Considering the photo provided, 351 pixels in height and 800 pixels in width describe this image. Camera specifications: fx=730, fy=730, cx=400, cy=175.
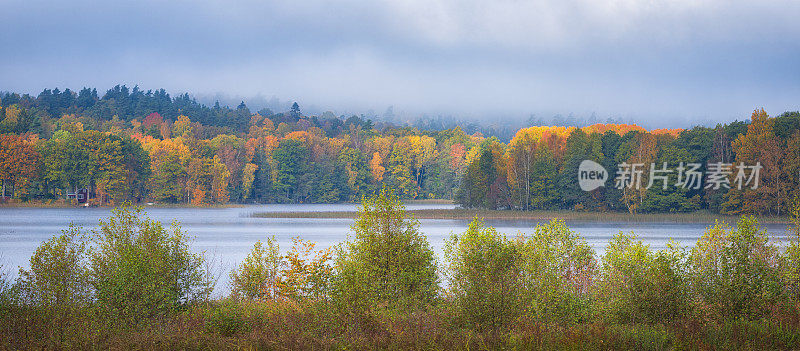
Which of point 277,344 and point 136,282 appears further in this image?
point 136,282

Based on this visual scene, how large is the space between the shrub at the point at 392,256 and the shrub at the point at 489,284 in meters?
1.55

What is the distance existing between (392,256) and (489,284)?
2.70 m

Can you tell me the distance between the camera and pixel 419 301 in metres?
14.1

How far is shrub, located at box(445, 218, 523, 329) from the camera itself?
12406mm

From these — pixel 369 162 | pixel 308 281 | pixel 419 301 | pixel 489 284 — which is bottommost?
pixel 419 301

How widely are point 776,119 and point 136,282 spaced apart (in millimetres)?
66613

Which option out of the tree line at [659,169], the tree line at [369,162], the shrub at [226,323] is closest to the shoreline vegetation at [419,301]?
the shrub at [226,323]

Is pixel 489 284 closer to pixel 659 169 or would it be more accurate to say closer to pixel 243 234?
pixel 243 234

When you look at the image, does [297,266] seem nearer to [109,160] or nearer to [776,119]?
[776,119]

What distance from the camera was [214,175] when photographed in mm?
102438

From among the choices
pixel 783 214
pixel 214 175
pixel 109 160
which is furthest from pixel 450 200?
pixel 783 214

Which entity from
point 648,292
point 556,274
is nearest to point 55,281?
point 556,274

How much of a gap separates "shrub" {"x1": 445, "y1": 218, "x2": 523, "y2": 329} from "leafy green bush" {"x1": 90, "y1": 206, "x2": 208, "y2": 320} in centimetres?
549

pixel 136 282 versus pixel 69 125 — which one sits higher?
pixel 69 125
